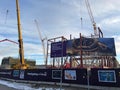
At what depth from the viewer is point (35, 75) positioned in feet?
91.0

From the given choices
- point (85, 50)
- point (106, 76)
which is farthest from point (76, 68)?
point (85, 50)

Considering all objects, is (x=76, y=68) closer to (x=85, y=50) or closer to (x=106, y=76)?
(x=106, y=76)

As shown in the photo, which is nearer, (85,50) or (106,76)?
(106,76)

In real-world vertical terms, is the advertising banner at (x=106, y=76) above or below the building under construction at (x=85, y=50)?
below

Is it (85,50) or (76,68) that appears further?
(85,50)

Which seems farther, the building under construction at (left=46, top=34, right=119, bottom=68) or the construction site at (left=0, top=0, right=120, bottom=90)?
the building under construction at (left=46, top=34, right=119, bottom=68)

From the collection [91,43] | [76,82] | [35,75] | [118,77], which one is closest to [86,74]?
[76,82]

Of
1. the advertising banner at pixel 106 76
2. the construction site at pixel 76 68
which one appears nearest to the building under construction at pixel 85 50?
the construction site at pixel 76 68

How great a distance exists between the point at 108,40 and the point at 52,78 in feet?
64.9

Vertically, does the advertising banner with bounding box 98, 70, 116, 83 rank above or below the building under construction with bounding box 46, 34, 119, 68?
below

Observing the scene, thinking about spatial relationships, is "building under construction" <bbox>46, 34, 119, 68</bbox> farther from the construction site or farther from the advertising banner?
the advertising banner

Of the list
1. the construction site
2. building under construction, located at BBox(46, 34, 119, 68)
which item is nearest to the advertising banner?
the construction site

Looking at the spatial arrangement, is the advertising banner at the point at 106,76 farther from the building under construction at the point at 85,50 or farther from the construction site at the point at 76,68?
the building under construction at the point at 85,50

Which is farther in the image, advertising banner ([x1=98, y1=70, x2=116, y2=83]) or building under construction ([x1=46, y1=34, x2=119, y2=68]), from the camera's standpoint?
building under construction ([x1=46, y1=34, x2=119, y2=68])
